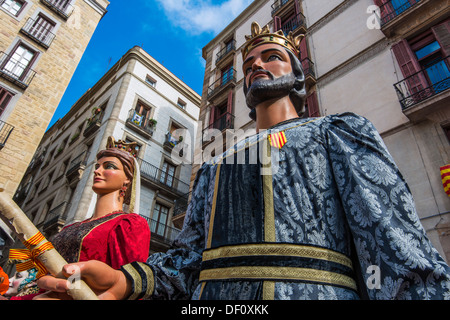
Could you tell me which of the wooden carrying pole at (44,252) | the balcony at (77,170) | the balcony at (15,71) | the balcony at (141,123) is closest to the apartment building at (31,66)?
the balcony at (15,71)

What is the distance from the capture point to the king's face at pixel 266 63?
7.18 ft

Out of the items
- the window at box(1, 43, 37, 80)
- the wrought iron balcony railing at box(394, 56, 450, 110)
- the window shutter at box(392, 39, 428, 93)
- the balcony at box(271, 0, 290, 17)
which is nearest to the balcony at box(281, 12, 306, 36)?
the balcony at box(271, 0, 290, 17)

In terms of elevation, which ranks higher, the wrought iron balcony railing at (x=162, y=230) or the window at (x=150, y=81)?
the window at (x=150, y=81)

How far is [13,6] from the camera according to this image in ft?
49.1

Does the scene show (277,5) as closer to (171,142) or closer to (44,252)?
(171,142)

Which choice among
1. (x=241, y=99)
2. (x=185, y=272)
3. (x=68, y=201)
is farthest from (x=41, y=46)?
(x=185, y=272)

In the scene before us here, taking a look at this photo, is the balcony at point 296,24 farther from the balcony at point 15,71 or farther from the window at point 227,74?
the balcony at point 15,71

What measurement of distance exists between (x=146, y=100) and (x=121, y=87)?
1786 mm

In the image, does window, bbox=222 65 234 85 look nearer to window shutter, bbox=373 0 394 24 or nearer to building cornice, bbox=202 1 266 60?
building cornice, bbox=202 1 266 60

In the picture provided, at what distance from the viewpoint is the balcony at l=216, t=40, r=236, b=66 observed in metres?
17.5

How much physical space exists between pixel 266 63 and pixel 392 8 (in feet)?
34.7

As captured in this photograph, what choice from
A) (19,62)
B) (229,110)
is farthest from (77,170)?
(229,110)

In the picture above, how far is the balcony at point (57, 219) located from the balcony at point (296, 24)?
14065 mm

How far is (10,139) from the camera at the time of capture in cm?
1223
